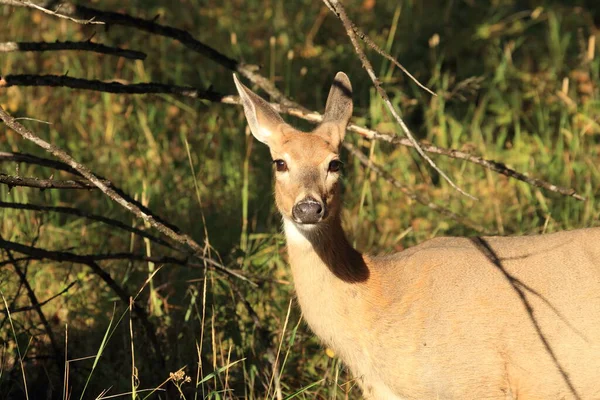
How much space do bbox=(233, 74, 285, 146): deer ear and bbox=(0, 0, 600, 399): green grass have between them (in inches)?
18.3

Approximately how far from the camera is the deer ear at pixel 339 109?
470cm

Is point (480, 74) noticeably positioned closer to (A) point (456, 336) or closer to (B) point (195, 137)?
(B) point (195, 137)

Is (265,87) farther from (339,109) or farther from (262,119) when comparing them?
(339,109)

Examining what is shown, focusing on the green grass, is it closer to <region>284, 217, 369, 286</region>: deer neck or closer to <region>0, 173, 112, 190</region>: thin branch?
<region>284, 217, 369, 286</region>: deer neck

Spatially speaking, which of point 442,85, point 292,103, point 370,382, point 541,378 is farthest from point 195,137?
point 541,378

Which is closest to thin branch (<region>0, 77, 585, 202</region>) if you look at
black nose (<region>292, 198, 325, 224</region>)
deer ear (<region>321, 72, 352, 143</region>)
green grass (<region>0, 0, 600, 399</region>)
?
deer ear (<region>321, 72, 352, 143</region>)

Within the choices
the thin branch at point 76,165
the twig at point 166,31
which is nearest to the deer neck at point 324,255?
the twig at point 166,31

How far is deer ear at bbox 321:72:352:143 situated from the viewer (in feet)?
15.4

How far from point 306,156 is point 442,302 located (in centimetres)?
81

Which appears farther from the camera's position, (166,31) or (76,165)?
(166,31)

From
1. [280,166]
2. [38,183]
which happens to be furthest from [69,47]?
[280,166]

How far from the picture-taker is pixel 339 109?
474cm

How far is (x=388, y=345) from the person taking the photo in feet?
14.0

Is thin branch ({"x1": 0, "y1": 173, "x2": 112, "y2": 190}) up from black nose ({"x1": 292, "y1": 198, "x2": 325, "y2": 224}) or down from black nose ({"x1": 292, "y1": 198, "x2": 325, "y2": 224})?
up
